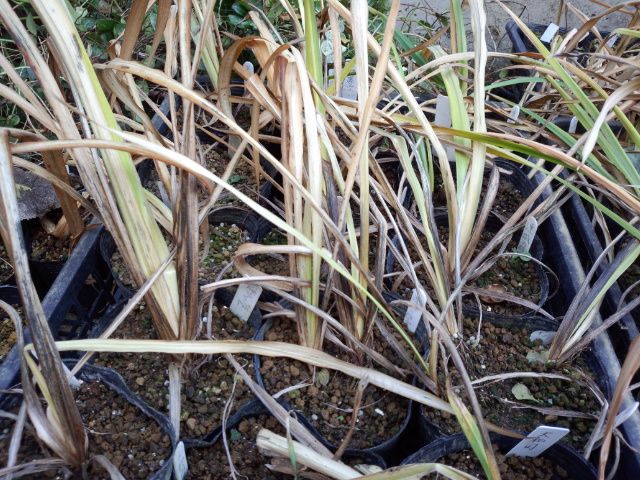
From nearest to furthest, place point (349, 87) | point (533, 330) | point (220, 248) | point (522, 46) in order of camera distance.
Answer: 1. point (533, 330)
2. point (220, 248)
3. point (349, 87)
4. point (522, 46)

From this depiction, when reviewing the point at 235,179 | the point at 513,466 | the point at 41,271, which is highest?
the point at 235,179

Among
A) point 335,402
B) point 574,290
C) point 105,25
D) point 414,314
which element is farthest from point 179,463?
point 105,25

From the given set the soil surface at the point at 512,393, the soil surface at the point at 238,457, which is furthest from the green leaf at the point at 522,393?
the soil surface at the point at 238,457

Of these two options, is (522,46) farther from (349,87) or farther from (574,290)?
(574,290)

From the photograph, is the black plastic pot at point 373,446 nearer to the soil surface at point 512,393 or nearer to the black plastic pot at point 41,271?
the soil surface at point 512,393

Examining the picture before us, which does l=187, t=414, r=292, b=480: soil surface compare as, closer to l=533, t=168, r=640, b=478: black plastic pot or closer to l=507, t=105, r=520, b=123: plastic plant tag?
l=533, t=168, r=640, b=478: black plastic pot
